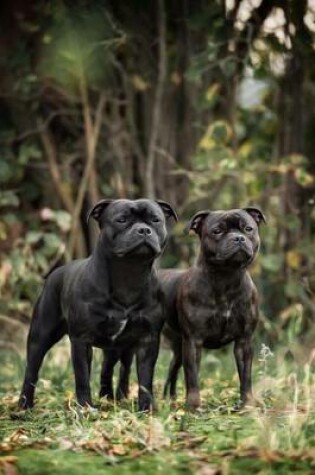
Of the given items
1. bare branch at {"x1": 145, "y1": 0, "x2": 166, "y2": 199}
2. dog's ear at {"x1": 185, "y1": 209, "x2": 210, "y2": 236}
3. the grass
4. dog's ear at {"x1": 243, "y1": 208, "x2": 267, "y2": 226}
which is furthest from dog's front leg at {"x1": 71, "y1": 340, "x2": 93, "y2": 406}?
bare branch at {"x1": 145, "y1": 0, "x2": 166, "y2": 199}

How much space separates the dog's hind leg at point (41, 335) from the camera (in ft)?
20.8

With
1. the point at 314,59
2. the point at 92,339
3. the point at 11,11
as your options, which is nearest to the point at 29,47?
the point at 11,11

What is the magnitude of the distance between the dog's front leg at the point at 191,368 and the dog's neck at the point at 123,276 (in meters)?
0.39

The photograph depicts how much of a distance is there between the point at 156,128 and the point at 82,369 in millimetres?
5078

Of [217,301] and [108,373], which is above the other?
[217,301]

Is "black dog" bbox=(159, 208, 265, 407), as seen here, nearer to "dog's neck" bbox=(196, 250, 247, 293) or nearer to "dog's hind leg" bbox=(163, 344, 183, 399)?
"dog's neck" bbox=(196, 250, 247, 293)

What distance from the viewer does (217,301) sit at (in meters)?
5.84

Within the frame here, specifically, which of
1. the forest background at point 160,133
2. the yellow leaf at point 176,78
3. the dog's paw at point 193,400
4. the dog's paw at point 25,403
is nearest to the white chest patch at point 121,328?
the dog's paw at point 193,400

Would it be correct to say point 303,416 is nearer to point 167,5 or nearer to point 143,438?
point 143,438

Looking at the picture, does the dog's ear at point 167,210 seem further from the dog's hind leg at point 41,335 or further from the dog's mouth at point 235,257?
the dog's hind leg at point 41,335

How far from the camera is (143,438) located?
459 centimetres

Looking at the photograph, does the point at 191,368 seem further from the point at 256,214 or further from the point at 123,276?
the point at 256,214

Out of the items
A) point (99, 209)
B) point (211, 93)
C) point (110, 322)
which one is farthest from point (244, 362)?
point (211, 93)

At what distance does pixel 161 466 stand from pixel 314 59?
251 inches
